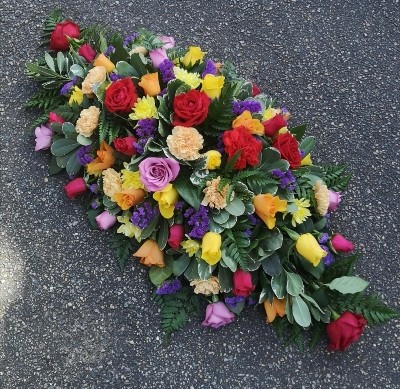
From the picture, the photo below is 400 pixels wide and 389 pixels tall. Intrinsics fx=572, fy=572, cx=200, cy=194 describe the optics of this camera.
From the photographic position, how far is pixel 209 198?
6.79 feet

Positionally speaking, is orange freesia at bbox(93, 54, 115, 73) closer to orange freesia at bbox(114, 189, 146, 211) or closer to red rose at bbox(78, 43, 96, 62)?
red rose at bbox(78, 43, 96, 62)

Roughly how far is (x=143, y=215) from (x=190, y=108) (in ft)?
1.41

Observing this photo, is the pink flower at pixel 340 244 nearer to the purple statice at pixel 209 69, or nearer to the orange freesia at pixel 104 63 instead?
the purple statice at pixel 209 69

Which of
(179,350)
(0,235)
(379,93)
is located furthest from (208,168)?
(379,93)

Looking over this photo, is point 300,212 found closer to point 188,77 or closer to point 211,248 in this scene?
point 211,248

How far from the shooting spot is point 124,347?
216 centimetres

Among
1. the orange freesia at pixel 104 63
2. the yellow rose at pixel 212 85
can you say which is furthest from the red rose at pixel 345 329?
the orange freesia at pixel 104 63

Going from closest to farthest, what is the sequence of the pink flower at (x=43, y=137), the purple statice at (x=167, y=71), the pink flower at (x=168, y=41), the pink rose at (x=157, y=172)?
the pink rose at (x=157, y=172)
the purple statice at (x=167, y=71)
the pink flower at (x=43, y=137)
the pink flower at (x=168, y=41)

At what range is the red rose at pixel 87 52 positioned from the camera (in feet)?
7.93

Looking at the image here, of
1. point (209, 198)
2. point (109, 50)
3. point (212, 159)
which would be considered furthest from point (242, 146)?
point (109, 50)

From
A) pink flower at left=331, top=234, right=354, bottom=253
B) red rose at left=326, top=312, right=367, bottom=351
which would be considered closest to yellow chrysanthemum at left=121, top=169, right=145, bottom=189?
pink flower at left=331, top=234, right=354, bottom=253

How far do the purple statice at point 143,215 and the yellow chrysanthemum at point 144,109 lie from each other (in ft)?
1.08

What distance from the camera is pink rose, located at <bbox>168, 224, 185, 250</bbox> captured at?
209cm

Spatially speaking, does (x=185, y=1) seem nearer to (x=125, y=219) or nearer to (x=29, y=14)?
(x=29, y=14)
